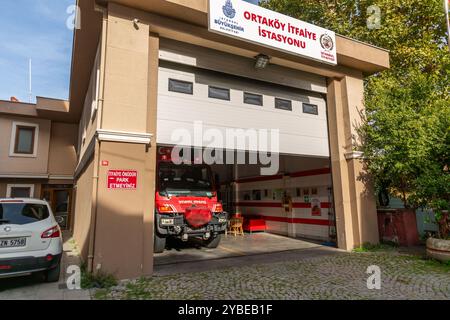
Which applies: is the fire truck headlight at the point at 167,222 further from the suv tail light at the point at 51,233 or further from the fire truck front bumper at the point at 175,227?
the suv tail light at the point at 51,233

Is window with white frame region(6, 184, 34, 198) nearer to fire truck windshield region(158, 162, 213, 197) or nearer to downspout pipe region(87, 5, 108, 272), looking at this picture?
fire truck windshield region(158, 162, 213, 197)

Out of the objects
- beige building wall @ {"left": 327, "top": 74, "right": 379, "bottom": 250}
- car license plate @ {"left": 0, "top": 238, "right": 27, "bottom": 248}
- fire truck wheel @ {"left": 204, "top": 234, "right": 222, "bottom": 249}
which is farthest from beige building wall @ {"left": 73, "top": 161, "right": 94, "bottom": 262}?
beige building wall @ {"left": 327, "top": 74, "right": 379, "bottom": 250}

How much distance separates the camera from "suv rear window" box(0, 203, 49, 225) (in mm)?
4852

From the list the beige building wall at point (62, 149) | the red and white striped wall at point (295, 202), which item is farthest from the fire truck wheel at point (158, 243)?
the beige building wall at point (62, 149)

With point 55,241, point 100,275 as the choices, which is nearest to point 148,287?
point 100,275

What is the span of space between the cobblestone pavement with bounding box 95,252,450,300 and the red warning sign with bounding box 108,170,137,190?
1.85 m

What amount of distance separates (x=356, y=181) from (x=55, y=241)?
800cm

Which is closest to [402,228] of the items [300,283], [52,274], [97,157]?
[300,283]

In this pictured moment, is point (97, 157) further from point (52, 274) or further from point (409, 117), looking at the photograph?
point (409, 117)

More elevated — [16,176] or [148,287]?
[16,176]

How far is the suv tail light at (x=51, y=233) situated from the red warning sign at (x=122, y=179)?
1.18 m
